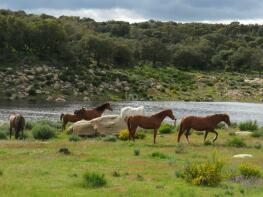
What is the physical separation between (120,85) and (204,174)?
278 feet

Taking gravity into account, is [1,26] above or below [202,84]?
above

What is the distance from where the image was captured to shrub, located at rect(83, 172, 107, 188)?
52.9ft

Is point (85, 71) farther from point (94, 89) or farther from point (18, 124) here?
point (18, 124)

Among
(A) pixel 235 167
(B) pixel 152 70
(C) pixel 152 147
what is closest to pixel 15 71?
(B) pixel 152 70

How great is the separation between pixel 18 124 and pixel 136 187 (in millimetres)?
15591

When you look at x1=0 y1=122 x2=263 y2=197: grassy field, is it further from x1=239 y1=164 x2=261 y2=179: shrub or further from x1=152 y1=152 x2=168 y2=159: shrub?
x1=239 y1=164 x2=261 y2=179: shrub

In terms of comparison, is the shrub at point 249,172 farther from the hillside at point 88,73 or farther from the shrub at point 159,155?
the hillside at point 88,73

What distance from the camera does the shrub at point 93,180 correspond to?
52.9 feet

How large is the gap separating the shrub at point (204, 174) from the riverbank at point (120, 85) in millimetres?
68919

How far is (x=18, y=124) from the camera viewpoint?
3028cm

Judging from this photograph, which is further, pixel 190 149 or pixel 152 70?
pixel 152 70

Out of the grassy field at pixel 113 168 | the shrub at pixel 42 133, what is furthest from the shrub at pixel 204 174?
the shrub at pixel 42 133

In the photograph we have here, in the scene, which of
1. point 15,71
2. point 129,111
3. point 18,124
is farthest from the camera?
point 15,71

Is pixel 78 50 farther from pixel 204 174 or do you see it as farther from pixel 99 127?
pixel 204 174
